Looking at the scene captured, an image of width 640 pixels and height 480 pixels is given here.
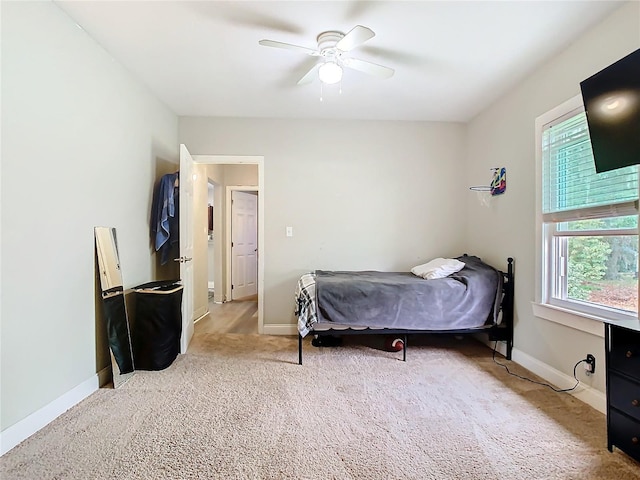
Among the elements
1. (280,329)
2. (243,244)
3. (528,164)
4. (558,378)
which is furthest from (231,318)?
(528,164)

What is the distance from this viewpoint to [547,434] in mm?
1897

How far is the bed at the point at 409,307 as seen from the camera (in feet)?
9.75

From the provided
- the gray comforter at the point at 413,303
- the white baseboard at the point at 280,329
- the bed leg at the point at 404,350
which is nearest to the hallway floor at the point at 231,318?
the white baseboard at the point at 280,329

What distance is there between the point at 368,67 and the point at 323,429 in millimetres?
2374

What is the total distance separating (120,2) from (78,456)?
2.49m

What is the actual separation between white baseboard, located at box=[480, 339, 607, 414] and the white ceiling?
2.35 metres

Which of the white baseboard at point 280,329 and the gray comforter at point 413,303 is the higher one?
the gray comforter at point 413,303

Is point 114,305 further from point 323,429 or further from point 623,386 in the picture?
point 623,386

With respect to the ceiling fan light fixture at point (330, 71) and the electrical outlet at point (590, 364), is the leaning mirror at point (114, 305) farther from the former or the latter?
the electrical outlet at point (590, 364)

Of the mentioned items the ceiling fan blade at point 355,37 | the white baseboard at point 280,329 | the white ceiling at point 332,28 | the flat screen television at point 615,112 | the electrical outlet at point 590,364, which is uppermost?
the white ceiling at point 332,28

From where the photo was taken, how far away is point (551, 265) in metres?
2.62

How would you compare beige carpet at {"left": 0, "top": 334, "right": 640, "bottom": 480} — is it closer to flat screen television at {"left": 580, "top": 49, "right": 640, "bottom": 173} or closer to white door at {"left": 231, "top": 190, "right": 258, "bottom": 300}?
flat screen television at {"left": 580, "top": 49, "right": 640, "bottom": 173}

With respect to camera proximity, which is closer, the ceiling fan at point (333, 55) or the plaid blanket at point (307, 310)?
the ceiling fan at point (333, 55)

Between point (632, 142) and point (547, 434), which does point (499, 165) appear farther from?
point (547, 434)
